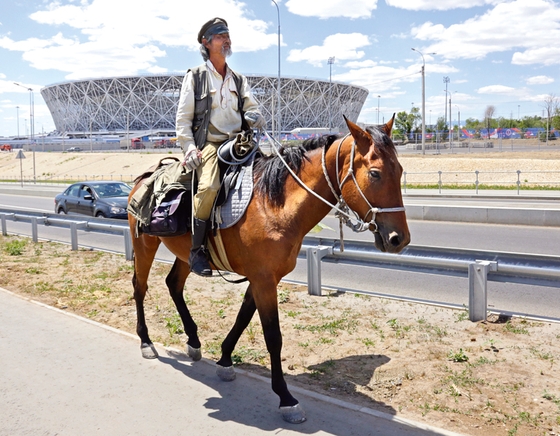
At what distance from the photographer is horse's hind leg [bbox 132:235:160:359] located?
590cm

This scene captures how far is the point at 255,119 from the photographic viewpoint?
4980mm

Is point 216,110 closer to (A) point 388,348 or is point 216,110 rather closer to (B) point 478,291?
(A) point 388,348

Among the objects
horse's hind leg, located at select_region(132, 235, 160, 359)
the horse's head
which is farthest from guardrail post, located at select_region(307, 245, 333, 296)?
the horse's head

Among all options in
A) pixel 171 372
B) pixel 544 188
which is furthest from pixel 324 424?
pixel 544 188

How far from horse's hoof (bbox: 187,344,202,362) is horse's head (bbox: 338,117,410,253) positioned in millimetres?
2525

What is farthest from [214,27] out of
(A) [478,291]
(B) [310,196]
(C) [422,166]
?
(C) [422,166]

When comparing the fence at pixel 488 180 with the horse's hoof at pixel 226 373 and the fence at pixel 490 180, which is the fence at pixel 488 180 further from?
the horse's hoof at pixel 226 373

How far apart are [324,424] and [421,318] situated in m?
2.82

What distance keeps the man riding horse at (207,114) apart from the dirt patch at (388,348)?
5.30 ft

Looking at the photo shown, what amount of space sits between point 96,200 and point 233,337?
15.4m

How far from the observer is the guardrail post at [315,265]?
805cm

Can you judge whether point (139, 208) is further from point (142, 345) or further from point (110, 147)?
point (110, 147)

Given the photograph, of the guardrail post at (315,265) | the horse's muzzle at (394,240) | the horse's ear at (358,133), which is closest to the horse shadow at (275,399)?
the horse's muzzle at (394,240)

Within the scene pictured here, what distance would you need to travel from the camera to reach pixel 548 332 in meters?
6.00
